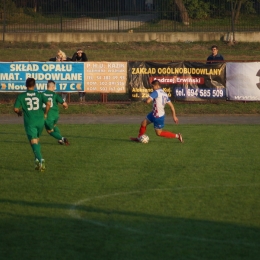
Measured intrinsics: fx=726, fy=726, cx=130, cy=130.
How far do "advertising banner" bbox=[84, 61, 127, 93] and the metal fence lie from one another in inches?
474

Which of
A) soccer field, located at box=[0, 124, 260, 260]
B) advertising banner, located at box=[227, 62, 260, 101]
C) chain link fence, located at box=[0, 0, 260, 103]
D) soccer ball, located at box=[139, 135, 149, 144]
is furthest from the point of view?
chain link fence, located at box=[0, 0, 260, 103]

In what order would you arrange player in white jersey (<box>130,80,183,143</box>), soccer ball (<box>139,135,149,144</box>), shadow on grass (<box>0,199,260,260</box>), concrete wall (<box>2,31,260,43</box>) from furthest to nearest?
concrete wall (<box>2,31,260,43</box>), soccer ball (<box>139,135,149,144</box>), player in white jersey (<box>130,80,183,143</box>), shadow on grass (<box>0,199,260,260</box>)

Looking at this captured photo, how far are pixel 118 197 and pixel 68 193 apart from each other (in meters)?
0.86

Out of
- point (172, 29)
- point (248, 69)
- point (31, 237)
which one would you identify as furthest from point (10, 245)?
point (172, 29)

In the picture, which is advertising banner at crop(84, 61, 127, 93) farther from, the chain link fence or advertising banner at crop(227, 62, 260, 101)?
the chain link fence

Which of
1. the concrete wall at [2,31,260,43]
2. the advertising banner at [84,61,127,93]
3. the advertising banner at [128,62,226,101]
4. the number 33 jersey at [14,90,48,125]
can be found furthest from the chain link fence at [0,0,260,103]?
the number 33 jersey at [14,90,48,125]

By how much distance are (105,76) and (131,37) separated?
11.9 meters

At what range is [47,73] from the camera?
2612cm

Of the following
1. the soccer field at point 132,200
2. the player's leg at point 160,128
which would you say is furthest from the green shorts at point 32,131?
the player's leg at point 160,128

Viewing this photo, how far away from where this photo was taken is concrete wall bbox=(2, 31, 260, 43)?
37281 mm

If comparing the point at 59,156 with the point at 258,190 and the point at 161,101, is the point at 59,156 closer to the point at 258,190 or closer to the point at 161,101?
the point at 161,101

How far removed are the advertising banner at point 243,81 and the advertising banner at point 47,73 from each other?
5.29m

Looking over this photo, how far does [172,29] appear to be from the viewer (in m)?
38.2

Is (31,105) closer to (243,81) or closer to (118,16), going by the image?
(243,81)
